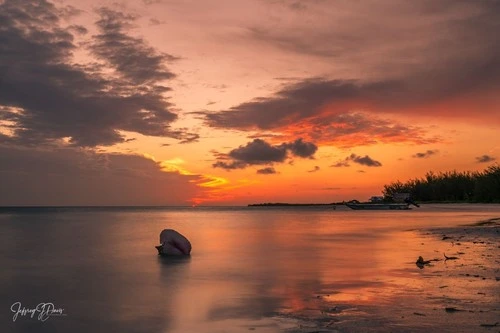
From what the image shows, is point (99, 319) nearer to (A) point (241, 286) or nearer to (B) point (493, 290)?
(A) point (241, 286)

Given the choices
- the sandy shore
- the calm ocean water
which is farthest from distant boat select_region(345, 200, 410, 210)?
the sandy shore

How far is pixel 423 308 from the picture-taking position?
10.5m

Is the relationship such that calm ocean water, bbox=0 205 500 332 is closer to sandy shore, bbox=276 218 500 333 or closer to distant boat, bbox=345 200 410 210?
sandy shore, bbox=276 218 500 333

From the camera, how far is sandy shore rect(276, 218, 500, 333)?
29.5ft

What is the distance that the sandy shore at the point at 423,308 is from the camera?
354 inches

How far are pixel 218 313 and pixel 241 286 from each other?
4112 millimetres

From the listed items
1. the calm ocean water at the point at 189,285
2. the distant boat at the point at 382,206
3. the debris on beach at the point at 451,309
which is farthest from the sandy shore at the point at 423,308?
the distant boat at the point at 382,206

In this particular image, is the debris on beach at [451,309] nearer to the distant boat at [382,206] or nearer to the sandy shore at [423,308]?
the sandy shore at [423,308]

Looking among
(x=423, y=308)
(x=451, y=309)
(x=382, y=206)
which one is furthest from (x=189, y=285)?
(x=382, y=206)

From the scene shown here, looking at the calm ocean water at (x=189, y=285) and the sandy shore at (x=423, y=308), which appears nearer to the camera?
the sandy shore at (x=423, y=308)

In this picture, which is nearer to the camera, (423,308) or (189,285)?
(423,308)

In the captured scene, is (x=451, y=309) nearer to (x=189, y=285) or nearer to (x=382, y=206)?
(x=189, y=285)

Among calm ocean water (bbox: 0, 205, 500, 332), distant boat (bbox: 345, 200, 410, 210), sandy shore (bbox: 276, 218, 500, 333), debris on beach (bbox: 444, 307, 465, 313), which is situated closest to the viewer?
Answer: sandy shore (bbox: 276, 218, 500, 333)

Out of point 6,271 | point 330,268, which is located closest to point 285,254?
point 330,268
